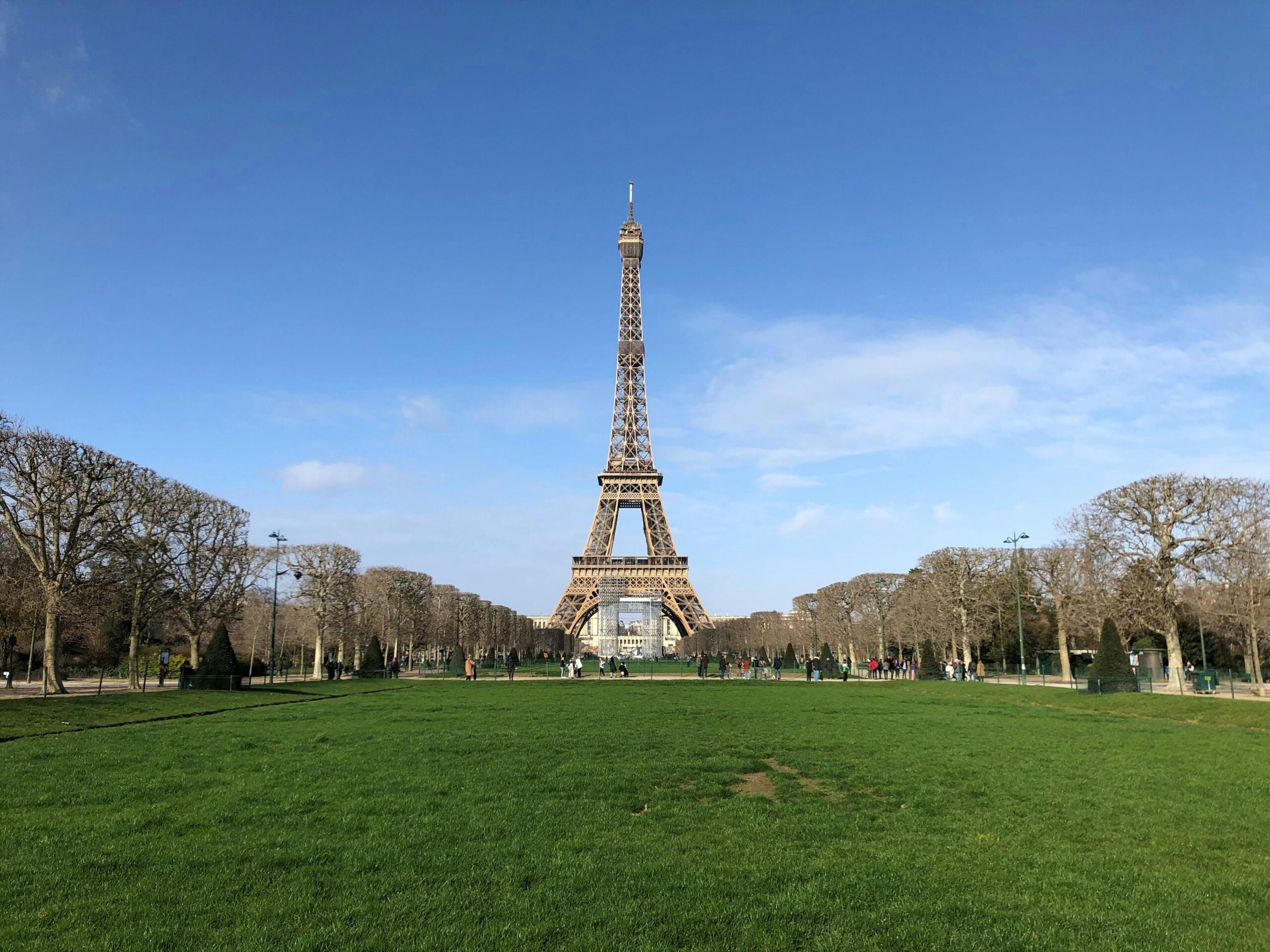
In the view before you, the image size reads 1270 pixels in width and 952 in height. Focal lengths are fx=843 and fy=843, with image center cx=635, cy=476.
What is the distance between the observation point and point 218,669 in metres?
31.6

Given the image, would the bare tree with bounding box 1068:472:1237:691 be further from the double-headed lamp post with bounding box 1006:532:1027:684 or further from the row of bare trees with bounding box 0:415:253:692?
the row of bare trees with bounding box 0:415:253:692

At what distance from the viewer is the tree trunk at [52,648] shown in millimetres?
26250

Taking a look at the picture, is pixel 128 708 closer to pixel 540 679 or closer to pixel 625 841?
pixel 625 841

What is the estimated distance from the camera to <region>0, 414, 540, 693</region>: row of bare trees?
2794 cm

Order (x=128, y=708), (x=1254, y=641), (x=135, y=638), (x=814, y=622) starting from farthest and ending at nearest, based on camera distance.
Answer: (x=814, y=622) < (x=135, y=638) < (x=1254, y=641) < (x=128, y=708)

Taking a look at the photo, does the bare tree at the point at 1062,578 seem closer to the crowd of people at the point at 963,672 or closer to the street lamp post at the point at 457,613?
the crowd of people at the point at 963,672

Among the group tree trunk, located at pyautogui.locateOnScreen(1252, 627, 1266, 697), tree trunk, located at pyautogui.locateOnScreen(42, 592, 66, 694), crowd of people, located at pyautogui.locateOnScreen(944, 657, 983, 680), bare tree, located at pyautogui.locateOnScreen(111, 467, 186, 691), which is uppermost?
bare tree, located at pyautogui.locateOnScreen(111, 467, 186, 691)

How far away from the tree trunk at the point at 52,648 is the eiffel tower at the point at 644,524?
166 ft

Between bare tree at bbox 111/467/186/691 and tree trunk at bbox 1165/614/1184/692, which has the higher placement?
bare tree at bbox 111/467/186/691

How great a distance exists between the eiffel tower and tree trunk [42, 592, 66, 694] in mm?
50519

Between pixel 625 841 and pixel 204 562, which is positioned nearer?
pixel 625 841

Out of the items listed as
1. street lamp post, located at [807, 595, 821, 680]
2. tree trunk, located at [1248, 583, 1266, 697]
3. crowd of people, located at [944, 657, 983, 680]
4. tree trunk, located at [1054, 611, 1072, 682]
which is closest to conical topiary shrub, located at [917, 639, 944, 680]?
crowd of people, located at [944, 657, 983, 680]

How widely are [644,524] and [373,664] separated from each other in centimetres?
4105

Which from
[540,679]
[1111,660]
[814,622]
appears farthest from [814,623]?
[1111,660]
